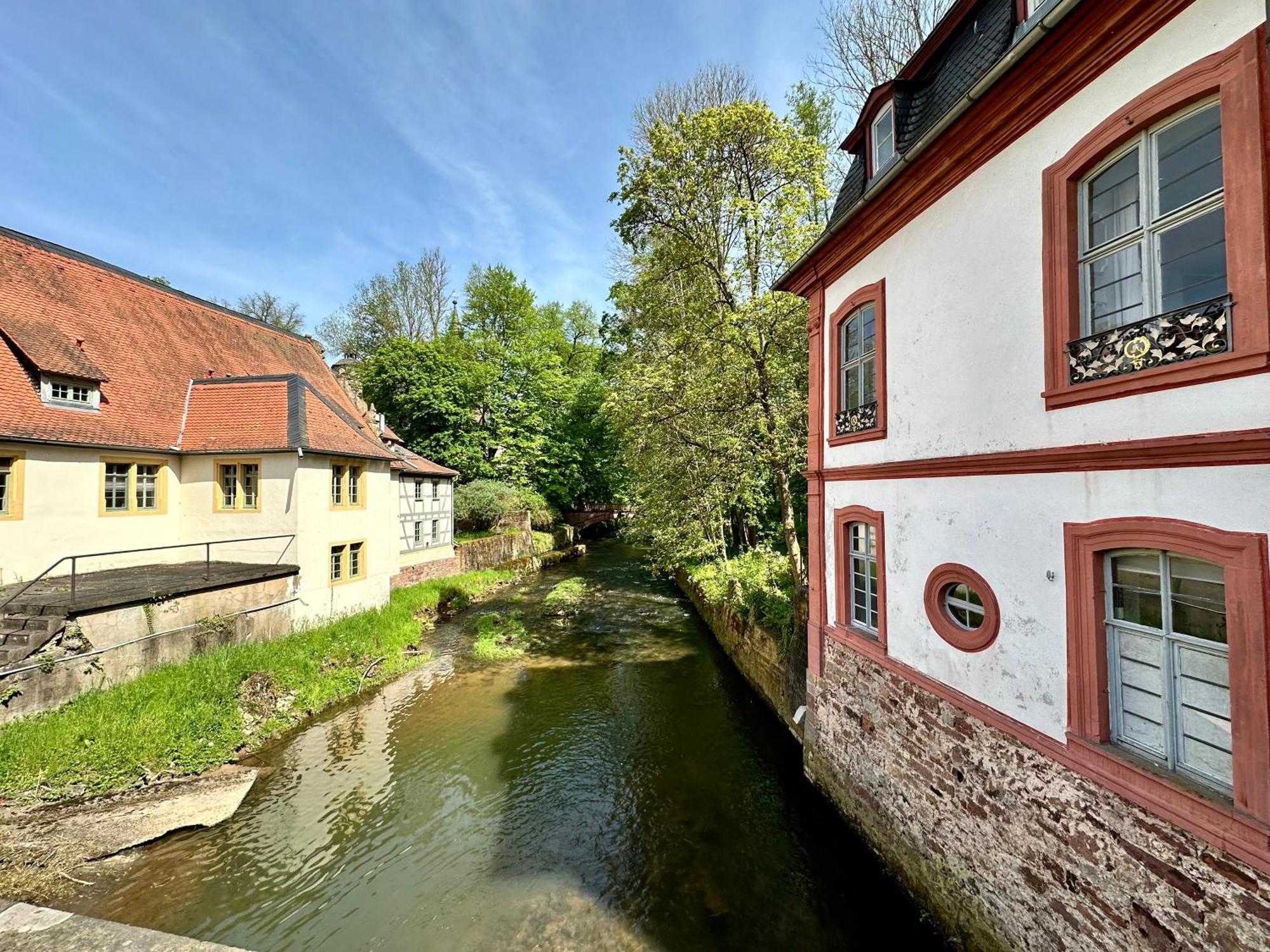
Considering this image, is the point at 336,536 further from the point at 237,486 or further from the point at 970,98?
the point at 970,98

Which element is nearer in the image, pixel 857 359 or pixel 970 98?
pixel 970 98

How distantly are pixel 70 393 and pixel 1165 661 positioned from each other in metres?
19.2

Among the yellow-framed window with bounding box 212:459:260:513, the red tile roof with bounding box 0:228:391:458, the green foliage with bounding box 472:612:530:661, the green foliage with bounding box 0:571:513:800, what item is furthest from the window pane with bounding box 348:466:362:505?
the green foliage with bounding box 472:612:530:661

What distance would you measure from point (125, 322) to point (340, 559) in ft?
30.5

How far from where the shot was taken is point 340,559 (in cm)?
1477

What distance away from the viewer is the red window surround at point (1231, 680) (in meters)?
3.06

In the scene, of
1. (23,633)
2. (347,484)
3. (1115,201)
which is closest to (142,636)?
(23,633)

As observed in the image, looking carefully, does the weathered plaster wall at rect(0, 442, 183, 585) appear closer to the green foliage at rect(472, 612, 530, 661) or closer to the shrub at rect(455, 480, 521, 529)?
the green foliage at rect(472, 612, 530, 661)

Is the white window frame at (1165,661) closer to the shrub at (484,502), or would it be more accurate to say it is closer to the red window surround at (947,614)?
the red window surround at (947,614)

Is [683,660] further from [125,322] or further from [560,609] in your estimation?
[125,322]

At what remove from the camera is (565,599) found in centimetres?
1978

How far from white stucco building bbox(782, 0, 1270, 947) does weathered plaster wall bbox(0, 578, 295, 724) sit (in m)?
12.4

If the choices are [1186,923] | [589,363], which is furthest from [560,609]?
[589,363]

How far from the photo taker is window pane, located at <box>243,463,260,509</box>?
13.6 m
